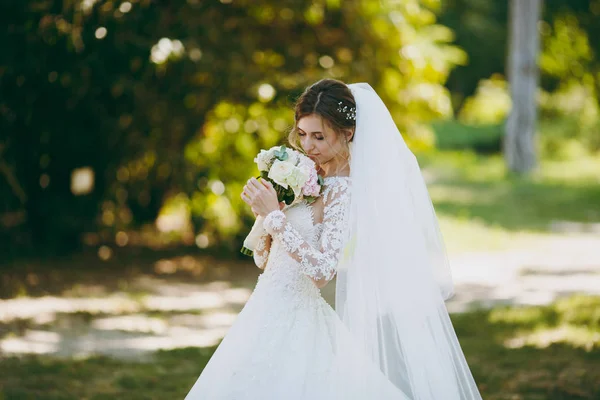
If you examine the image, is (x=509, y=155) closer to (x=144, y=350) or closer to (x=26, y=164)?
(x=26, y=164)

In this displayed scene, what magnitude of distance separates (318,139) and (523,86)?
17520mm

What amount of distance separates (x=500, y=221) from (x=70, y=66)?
8.25m

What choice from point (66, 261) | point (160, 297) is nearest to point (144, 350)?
A: point (160, 297)

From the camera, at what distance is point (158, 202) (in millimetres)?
10672

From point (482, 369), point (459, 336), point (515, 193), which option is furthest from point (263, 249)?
point (515, 193)

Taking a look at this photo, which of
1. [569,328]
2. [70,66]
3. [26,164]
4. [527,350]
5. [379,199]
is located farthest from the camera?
[26,164]

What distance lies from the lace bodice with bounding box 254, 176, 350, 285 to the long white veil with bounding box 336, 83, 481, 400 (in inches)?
2.5

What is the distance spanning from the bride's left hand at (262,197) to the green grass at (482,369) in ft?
7.28

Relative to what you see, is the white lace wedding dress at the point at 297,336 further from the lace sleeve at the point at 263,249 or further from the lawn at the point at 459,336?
the lawn at the point at 459,336

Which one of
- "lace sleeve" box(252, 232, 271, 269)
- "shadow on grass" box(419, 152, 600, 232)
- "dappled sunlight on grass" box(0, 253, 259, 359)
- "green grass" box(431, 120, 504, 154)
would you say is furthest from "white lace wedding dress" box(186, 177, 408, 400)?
"green grass" box(431, 120, 504, 154)

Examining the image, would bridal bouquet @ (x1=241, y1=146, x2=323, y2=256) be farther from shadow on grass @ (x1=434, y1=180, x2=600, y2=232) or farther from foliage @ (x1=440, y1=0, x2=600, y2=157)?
foliage @ (x1=440, y1=0, x2=600, y2=157)

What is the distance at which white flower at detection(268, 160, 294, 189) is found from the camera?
3133mm

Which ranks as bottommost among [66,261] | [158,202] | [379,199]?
[379,199]

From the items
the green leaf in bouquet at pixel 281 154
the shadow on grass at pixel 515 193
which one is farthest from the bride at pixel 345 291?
the shadow on grass at pixel 515 193
